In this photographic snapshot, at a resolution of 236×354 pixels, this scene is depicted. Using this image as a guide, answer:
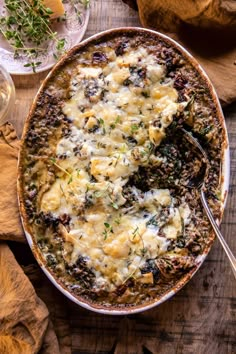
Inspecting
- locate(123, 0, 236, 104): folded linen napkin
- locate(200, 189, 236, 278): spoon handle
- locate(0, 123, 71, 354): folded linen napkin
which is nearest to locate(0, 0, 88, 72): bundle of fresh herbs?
locate(123, 0, 236, 104): folded linen napkin

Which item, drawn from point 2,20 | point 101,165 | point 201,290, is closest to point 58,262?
point 101,165

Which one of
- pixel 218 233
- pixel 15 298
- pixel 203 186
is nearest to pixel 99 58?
pixel 203 186

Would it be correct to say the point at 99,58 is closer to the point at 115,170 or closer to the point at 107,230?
the point at 115,170

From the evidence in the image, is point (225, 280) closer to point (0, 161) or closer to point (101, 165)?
point (101, 165)

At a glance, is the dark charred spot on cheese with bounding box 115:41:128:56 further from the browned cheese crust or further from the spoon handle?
the spoon handle

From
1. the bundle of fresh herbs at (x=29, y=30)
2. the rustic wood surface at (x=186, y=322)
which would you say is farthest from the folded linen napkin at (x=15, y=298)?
the bundle of fresh herbs at (x=29, y=30)
